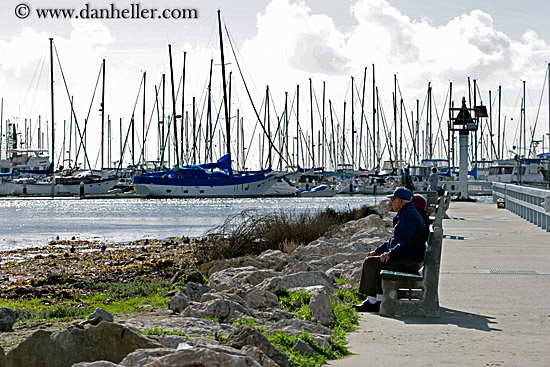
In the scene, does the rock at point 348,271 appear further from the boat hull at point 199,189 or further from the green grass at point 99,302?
the boat hull at point 199,189

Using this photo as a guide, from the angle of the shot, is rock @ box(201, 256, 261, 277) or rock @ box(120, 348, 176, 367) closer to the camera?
rock @ box(120, 348, 176, 367)

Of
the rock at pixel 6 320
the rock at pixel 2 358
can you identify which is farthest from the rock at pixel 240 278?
the rock at pixel 2 358

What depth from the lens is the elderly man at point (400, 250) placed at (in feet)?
32.6

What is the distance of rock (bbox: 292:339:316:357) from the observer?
727 centimetres

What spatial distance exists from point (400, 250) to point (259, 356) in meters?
4.00

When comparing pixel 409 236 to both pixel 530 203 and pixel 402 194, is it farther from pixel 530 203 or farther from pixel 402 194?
pixel 530 203

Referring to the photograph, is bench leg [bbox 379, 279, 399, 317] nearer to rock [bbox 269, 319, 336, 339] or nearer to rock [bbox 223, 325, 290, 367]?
rock [bbox 269, 319, 336, 339]

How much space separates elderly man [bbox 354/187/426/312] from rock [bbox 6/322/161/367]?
4193 millimetres

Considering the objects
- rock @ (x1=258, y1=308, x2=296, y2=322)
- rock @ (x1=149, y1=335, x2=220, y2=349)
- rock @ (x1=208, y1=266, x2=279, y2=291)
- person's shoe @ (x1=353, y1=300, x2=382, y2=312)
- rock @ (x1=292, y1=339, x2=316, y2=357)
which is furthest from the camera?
rock @ (x1=208, y1=266, x2=279, y2=291)

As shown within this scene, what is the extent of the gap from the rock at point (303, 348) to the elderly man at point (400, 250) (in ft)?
9.35

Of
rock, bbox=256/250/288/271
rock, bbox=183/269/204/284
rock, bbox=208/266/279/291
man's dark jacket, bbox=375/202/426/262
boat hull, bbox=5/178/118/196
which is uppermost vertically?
man's dark jacket, bbox=375/202/426/262

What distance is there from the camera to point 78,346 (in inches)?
257

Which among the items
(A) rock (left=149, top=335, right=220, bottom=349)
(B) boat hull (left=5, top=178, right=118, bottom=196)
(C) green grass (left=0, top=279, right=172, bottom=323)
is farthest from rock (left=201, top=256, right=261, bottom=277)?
(B) boat hull (left=5, top=178, right=118, bottom=196)

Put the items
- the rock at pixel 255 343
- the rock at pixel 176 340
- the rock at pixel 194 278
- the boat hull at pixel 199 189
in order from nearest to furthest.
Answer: the rock at pixel 255 343, the rock at pixel 176 340, the rock at pixel 194 278, the boat hull at pixel 199 189
